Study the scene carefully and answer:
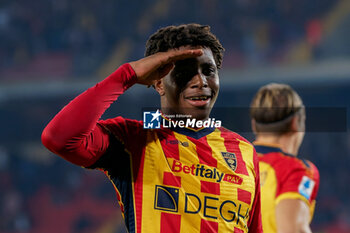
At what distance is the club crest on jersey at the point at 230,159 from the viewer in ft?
5.82

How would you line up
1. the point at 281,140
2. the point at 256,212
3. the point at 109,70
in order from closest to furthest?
the point at 256,212 < the point at 281,140 < the point at 109,70

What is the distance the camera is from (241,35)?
1112cm

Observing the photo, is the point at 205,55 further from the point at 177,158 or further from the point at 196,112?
the point at 177,158

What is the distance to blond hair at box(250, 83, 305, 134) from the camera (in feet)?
9.27

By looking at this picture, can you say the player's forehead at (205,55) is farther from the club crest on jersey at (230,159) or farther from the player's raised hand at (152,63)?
the club crest on jersey at (230,159)

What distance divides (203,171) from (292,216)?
1082 mm

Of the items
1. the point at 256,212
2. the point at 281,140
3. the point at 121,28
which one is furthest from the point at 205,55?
the point at 121,28

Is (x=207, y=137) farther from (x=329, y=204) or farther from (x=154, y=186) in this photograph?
(x=329, y=204)

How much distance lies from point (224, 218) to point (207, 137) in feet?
1.02

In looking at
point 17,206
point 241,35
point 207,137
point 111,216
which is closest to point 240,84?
point 241,35

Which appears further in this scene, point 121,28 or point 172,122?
point 121,28

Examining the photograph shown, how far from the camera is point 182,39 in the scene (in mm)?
1742

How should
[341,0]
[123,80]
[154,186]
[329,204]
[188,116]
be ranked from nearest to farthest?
[123,80] < [154,186] < [188,116] < [329,204] < [341,0]

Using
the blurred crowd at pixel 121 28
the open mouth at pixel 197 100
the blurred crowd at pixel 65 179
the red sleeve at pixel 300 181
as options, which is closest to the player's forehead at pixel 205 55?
the open mouth at pixel 197 100
